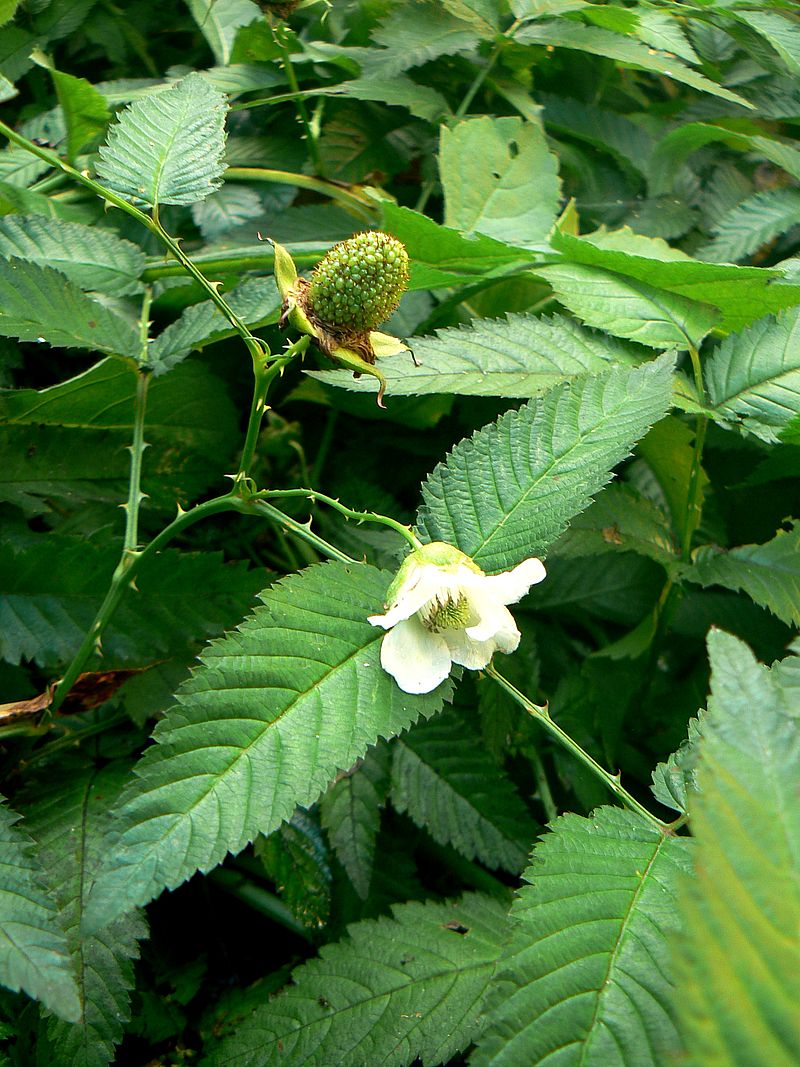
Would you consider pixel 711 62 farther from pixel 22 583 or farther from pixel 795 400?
pixel 22 583

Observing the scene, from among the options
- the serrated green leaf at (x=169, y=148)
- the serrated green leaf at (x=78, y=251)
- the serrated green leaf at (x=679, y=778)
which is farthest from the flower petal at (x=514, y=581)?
the serrated green leaf at (x=78, y=251)

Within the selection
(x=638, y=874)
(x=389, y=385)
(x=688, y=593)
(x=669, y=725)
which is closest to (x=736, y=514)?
(x=688, y=593)

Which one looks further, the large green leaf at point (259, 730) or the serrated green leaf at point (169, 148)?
the serrated green leaf at point (169, 148)

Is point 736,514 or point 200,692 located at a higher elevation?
point 200,692

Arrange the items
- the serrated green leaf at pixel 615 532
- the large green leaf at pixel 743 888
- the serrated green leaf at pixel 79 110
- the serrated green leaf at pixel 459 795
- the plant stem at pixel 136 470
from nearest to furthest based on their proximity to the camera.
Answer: the large green leaf at pixel 743 888 < the plant stem at pixel 136 470 < the serrated green leaf at pixel 459 795 < the serrated green leaf at pixel 615 532 < the serrated green leaf at pixel 79 110

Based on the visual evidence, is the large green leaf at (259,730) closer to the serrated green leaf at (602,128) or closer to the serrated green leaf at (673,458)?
the serrated green leaf at (673,458)

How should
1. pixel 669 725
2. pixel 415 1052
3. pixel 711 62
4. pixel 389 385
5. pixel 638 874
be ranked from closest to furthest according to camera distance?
pixel 638 874 < pixel 415 1052 < pixel 389 385 < pixel 669 725 < pixel 711 62

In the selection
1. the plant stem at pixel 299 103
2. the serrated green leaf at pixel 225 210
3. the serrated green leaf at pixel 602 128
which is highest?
the plant stem at pixel 299 103
